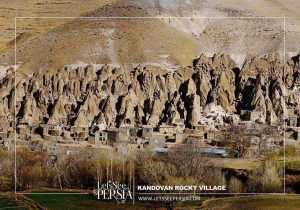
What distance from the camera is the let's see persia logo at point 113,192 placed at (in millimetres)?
8586

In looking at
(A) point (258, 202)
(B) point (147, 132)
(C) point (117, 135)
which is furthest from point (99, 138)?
(A) point (258, 202)

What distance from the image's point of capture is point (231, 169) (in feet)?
28.5

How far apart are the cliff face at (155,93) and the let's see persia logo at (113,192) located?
93 cm

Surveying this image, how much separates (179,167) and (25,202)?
192cm

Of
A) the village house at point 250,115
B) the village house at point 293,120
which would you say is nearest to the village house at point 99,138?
the village house at point 250,115

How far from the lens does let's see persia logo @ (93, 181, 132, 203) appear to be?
859cm

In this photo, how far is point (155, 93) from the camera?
31.2 ft

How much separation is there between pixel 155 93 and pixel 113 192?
159 cm

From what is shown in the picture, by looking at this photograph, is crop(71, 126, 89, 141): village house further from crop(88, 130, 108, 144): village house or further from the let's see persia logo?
the let's see persia logo

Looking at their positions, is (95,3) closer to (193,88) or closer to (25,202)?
(193,88)

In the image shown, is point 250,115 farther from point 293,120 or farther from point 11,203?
point 11,203

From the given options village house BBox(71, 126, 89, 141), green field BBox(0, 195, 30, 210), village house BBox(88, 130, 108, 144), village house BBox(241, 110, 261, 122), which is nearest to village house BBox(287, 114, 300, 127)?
village house BBox(241, 110, 261, 122)

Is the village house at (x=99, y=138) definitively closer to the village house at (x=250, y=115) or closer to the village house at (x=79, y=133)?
the village house at (x=79, y=133)

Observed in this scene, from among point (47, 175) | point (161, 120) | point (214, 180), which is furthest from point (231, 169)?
point (47, 175)
